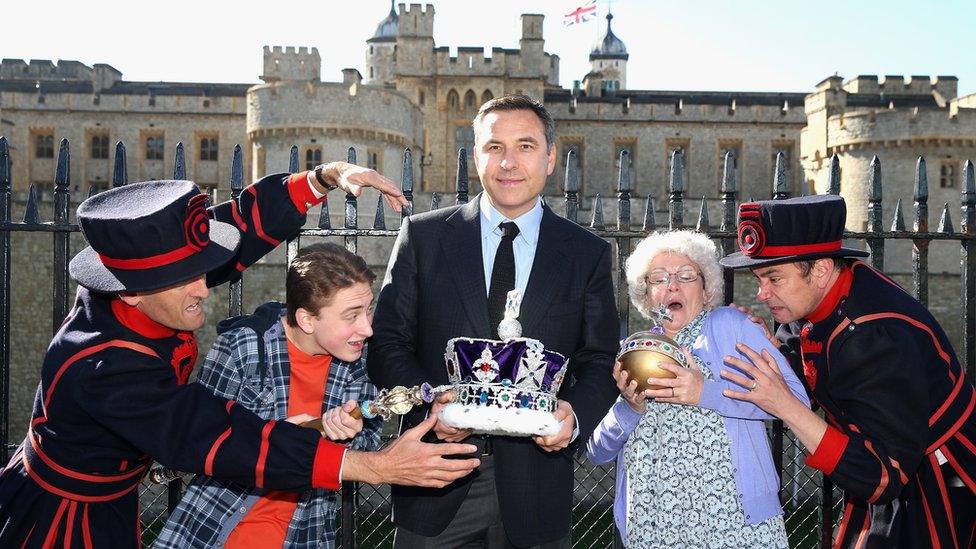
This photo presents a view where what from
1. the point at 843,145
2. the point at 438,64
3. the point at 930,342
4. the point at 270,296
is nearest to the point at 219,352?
the point at 930,342

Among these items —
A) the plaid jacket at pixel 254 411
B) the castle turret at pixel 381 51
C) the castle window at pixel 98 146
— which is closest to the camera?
the plaid jacket at pixel 254 411

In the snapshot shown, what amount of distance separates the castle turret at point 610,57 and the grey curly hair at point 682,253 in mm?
54347

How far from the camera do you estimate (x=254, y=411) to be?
9.54 ft

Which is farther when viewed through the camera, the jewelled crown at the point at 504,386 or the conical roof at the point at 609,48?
the conical roof at the point at 609,48

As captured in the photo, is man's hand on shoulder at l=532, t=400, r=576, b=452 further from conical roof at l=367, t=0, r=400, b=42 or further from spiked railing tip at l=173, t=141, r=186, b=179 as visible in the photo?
conical roof at l=367, t=0, r=400, b=42

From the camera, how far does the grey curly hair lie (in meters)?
3.07

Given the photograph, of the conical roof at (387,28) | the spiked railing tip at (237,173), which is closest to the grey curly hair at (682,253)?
the spiked railing tip at (237,173)

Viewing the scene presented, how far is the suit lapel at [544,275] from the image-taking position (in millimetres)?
2984

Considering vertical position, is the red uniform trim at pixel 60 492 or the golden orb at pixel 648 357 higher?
the golden orb at pixel 648 357

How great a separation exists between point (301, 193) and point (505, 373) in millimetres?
1255

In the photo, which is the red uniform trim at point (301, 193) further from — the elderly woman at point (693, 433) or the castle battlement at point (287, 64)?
the castle battlement at point (287, 64)

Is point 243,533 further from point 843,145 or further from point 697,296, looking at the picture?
point 843,145

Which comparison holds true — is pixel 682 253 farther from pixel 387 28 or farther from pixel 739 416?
pixel 387 28

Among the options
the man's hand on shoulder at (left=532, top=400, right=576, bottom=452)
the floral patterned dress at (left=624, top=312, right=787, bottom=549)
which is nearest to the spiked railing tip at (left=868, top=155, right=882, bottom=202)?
the floral patterned dress at (left=624, top=312, right=787, bottom=549)
